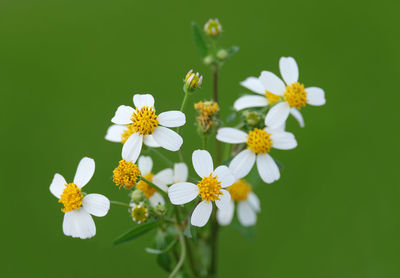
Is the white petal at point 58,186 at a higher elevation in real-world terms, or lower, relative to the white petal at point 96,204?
higher

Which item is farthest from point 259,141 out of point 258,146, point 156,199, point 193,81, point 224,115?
point 224,115

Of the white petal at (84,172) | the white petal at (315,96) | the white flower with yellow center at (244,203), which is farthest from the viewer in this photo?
the white flower with yellow center at (244,203)

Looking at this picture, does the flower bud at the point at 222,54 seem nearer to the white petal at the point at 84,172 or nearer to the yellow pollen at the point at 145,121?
the yellow pollen at the point at 145,121

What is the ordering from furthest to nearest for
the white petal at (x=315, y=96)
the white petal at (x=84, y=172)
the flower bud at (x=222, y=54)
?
the flower bud at (x=222, y=54) < the white petal at (x=315, y=96) < the white petal at (x=84, y=172)

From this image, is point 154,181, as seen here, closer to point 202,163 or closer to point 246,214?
point 202,163

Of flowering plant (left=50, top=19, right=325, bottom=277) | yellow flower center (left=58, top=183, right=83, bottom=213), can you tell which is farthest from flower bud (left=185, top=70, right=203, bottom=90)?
yellow flower center (left=58, top=183, right=83, bottom=213)

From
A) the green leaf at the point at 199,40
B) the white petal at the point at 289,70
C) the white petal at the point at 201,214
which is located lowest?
the white petal at the point at 201,214

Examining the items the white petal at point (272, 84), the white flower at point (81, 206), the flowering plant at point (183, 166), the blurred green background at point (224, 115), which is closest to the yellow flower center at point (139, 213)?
the flowering plant at point (183, 166)

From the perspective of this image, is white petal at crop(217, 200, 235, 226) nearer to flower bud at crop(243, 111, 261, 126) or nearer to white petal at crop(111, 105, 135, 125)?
flower bud at crop(243, 111, 261, 126)
